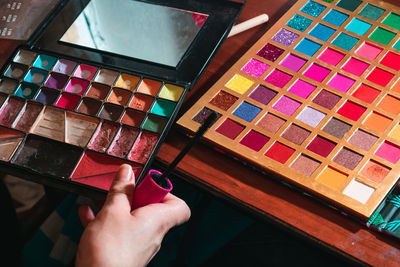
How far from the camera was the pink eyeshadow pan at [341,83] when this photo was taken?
92 cm

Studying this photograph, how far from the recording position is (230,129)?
865mm

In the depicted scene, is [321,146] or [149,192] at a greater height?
[321,146]

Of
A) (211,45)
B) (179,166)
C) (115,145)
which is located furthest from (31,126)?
(211,45)

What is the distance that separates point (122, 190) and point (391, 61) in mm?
667

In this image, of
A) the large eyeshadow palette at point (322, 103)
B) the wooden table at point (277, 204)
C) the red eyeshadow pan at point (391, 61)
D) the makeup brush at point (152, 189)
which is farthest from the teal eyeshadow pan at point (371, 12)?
the makeup brush at point (152, 189)

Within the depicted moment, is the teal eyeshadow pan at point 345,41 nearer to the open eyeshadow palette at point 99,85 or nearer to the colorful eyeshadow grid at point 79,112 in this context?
the open eyeshadow palette at point 99,85

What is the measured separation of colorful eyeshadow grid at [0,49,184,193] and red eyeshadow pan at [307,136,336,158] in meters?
0.29

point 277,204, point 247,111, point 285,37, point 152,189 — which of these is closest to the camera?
point 152,189

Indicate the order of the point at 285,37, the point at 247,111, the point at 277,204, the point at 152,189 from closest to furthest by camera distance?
the point at 152,189
the point at 277,204
the point at 247,111
the point at 285,37

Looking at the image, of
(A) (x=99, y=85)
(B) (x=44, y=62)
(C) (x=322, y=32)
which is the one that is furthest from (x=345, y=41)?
(B) (x=44, y=62)

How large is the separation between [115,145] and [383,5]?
0.74 m

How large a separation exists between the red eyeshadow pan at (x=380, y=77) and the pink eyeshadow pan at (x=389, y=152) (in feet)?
0.52

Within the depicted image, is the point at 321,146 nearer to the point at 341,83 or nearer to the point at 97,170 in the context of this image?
the point at 341,83

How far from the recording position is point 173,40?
1.01 meters
